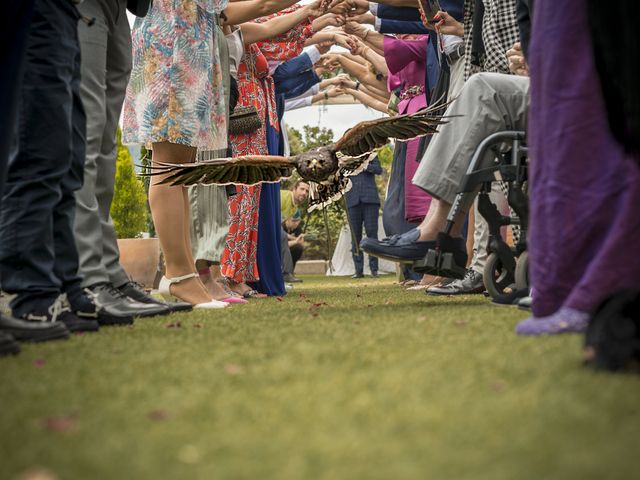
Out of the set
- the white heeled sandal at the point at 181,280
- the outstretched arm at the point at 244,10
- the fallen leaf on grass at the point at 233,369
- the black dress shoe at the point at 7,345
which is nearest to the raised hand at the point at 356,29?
the outstretched arm at the point at 244,10

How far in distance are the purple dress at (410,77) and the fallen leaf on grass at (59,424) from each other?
4.61 metres

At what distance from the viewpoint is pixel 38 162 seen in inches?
86.4

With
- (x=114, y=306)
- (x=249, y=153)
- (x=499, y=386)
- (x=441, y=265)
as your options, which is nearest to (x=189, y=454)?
(x=499, y=386)

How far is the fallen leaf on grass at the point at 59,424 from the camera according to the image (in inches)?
41.1

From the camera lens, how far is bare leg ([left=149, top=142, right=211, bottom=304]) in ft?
11.0

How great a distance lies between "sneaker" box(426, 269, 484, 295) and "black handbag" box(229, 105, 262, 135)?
158 cm

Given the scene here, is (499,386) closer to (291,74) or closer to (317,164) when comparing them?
(317,164)

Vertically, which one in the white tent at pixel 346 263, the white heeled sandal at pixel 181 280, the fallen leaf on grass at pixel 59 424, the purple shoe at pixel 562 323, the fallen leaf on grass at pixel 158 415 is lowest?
the white tent at pixel 346 263

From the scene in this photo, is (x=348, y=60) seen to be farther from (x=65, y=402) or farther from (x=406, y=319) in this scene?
(x=65, y=402)

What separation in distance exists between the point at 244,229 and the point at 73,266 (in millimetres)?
2632

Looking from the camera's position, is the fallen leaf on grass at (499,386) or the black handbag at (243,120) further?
the black handbag at (243,120)

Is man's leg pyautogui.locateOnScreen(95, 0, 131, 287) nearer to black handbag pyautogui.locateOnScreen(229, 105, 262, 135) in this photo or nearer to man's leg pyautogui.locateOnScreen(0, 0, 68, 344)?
man's leg pyautogui.locateOnScreen(0, 0, 68, 344)

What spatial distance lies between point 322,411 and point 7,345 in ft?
3.16

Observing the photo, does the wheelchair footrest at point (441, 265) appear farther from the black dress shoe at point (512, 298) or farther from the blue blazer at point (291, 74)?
the blue blazer at point (291, 74)
